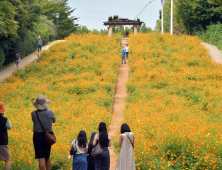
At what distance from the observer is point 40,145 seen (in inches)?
239

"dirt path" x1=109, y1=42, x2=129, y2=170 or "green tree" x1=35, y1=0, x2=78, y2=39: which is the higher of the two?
"green tree" x1=35, y1=0, x2=78, y2=39

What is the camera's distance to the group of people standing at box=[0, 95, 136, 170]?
19.6 feet

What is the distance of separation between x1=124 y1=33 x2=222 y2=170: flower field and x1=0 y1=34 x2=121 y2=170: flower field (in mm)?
1790

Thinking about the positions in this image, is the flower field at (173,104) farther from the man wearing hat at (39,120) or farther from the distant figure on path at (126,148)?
the man wearing hat at (39,120)

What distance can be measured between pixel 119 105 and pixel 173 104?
3237 millimetres

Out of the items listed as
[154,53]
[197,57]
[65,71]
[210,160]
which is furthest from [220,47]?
[210,160]

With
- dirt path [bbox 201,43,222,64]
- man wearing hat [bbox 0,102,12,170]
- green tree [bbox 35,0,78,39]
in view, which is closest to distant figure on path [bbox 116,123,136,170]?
man wearing hat [bbox 0,102,12,170]

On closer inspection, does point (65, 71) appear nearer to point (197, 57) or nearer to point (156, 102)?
point (156, 102)

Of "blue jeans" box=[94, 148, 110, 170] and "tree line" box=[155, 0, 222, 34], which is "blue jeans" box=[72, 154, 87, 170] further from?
"tree line" box=[155, 0, 222, 34]

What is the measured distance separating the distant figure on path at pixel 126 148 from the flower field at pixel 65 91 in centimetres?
208

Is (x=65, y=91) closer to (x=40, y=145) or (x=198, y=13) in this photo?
(x=40, y=145)

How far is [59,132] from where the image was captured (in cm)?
1048

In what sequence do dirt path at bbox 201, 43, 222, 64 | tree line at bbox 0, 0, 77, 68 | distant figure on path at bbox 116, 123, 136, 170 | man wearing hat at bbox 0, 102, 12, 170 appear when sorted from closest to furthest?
man wearing hat at bbox 0, 102, 12, 170
distant figure on path at bbox 116, 123, 136, 170
tree line at bbox 0, 0, 77, 68
dirt path at bbox 201, 43, 222, 64

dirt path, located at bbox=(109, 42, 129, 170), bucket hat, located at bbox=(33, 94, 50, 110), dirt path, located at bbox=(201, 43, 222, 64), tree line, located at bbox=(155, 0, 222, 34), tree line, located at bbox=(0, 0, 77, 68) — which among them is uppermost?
tree line, located at bbox=(155, 0, 222, 34)
